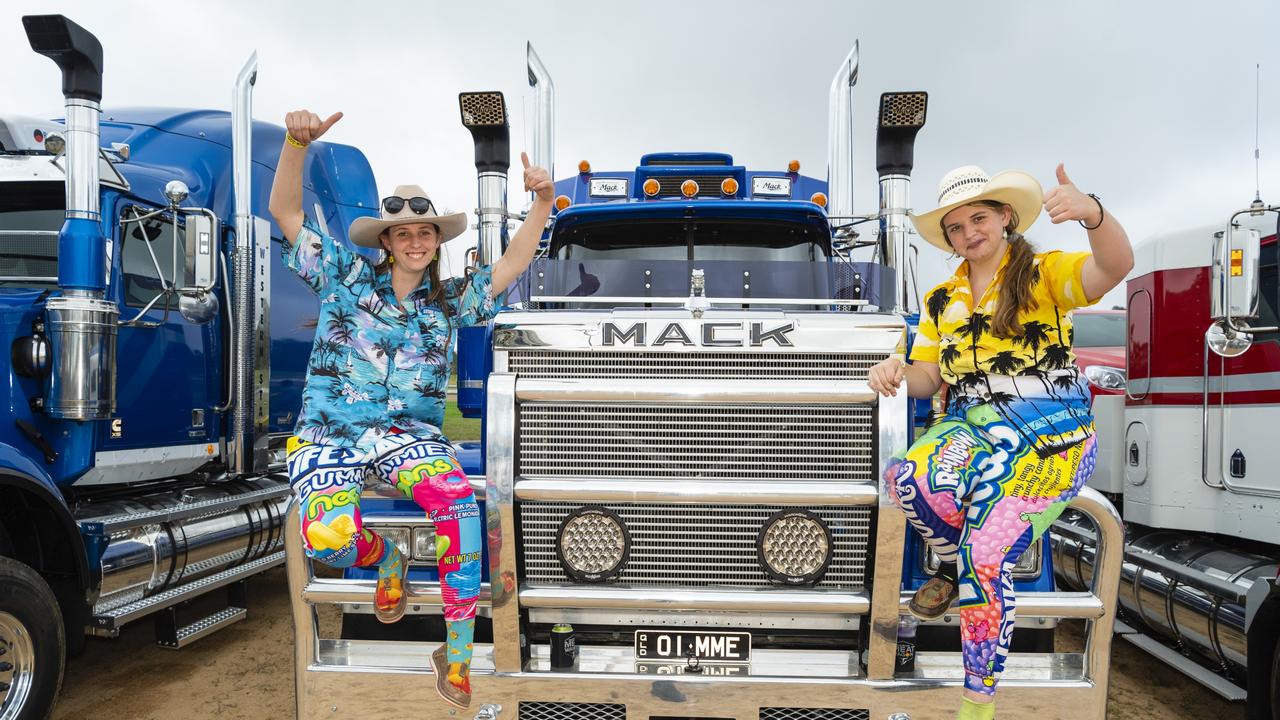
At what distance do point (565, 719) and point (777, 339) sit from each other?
169 centimetres

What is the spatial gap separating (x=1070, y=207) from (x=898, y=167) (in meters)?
1.67

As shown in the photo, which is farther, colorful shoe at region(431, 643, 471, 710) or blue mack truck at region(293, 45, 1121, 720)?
blue mack truck at region(293, 45, 1121, 720)

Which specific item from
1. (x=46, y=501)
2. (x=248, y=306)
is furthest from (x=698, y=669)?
(x=248, y=306)

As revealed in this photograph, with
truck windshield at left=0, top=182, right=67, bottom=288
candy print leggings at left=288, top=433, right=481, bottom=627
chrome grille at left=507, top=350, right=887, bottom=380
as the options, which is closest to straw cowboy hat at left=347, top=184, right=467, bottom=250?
chrome grille at left=507, top=350, right=887, bottom=380

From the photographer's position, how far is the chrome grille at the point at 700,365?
3.18 metres

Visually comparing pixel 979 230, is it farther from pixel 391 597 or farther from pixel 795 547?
pixel 391 597

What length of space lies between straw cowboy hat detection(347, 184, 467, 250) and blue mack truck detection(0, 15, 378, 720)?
199cm

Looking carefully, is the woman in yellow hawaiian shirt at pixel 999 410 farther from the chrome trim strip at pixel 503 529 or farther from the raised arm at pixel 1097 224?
the chrome trim strip at pixel 503 529

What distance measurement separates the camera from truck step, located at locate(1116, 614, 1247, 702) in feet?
13.2

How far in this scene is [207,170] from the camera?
5660 mm

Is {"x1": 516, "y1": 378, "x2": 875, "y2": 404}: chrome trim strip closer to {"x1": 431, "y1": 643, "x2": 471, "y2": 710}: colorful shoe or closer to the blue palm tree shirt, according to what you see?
the blue palm tree shirt

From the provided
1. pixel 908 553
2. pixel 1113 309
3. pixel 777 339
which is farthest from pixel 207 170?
pixel 1113 309

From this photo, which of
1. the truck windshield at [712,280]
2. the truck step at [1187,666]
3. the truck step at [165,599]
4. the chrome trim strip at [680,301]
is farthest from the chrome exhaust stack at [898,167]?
the truck step at [165,599]

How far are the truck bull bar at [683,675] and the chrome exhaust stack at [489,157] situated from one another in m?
1.06
